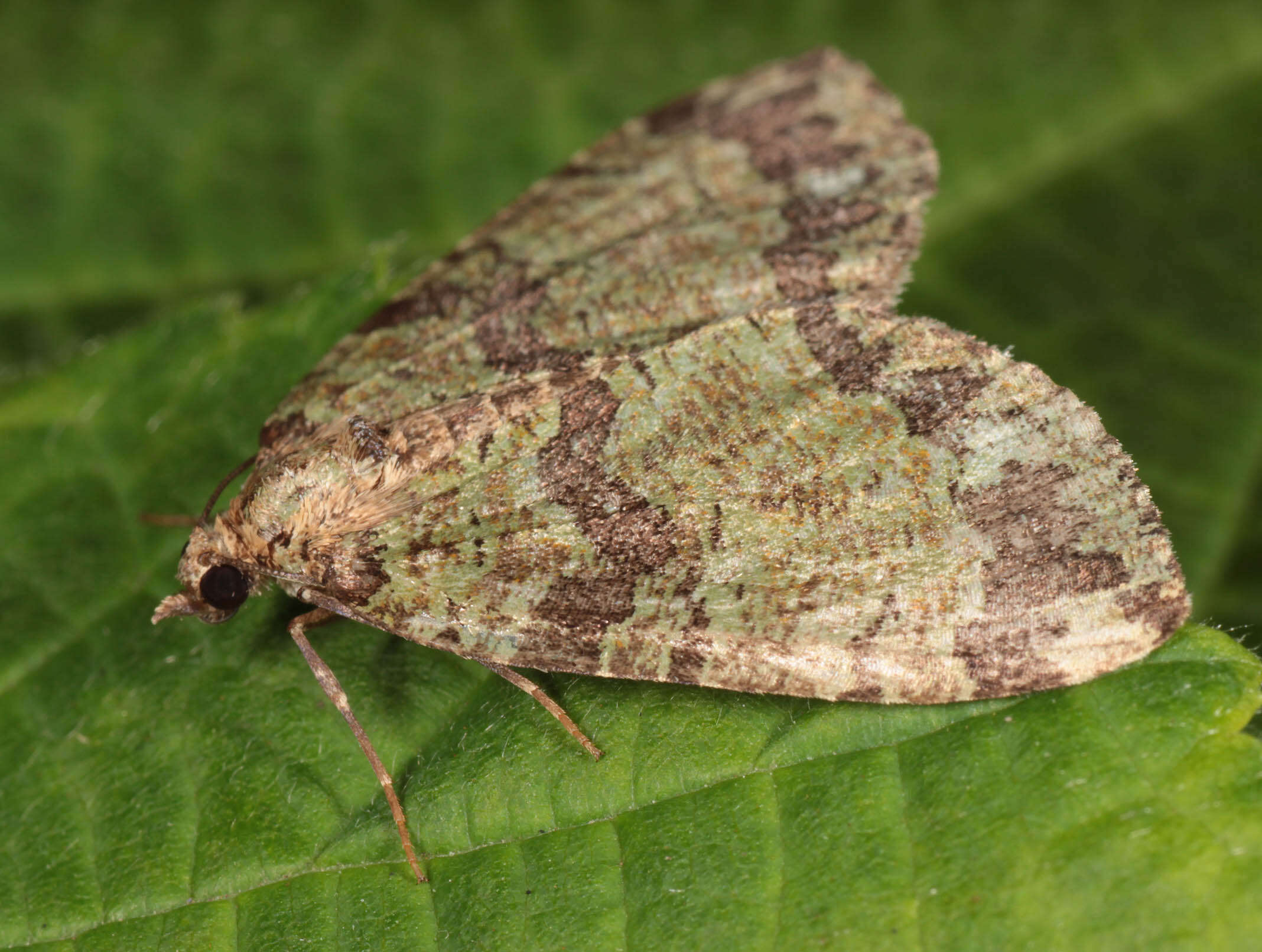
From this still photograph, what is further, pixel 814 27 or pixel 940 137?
pixel 814 27

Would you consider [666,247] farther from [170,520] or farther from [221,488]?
[170,520]

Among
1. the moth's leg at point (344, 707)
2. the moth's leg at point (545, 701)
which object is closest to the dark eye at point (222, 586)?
the moth's leg at point (344, 707)

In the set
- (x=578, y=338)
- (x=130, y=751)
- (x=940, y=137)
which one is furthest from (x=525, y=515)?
(x=940, y=137)

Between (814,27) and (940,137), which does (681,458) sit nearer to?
(940,137)

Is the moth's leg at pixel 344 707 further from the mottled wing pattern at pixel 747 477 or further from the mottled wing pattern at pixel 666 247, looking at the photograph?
the mottled wing pattern at pixel 666 247

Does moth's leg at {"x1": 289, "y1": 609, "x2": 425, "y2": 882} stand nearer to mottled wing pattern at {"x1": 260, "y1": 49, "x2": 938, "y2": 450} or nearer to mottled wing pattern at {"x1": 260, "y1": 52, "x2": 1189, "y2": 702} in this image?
mottled wing pattern at {"x1": 260, "y1": 52, "x2": 1189, "y2": 702}

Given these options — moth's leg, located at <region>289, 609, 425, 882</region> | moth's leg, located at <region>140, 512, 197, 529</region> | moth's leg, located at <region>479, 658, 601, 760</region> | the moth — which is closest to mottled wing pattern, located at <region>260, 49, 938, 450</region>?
the moth
